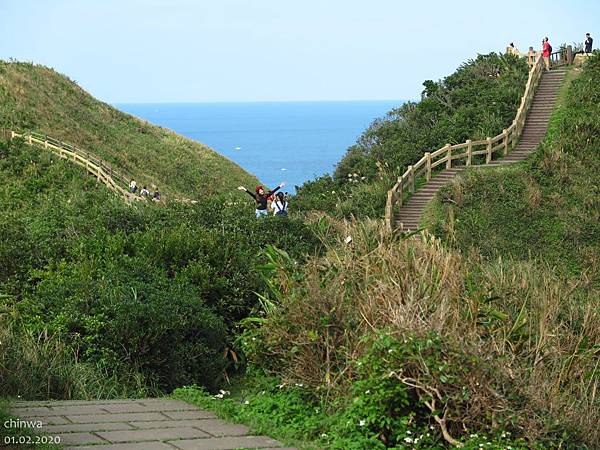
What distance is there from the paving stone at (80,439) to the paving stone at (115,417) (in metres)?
0.67

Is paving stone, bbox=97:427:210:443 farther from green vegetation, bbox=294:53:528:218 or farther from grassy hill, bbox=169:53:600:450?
green vegetation, bbox=294:53:528:218

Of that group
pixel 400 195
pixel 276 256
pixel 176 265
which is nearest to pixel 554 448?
pixel 276 256

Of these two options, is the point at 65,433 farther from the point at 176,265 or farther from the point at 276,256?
the point at 176,265

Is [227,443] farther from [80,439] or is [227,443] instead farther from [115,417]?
[115,417]

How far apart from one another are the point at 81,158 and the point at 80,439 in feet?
146

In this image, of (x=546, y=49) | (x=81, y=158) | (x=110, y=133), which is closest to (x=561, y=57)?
(x=546, y=49)

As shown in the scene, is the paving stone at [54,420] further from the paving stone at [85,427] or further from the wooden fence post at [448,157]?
the wooden fence post at [448,157]

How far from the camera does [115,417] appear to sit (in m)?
10.6

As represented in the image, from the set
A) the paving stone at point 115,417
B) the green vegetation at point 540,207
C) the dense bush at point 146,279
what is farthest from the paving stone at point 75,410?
the green vegetation at point 540,207

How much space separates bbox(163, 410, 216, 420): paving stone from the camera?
10930 mm

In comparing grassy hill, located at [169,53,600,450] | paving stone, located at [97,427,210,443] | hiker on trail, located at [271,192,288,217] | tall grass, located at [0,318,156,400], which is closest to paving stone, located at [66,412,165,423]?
paving stone, located at [97,427,210,443]

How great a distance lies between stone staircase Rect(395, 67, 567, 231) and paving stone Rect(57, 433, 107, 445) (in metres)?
18.3

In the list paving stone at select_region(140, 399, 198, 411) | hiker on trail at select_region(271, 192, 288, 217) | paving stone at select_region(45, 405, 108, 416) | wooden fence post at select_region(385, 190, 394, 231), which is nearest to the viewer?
paving stone at select_region(45, 405, 108, 416)

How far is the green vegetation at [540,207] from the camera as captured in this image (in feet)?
95.7
